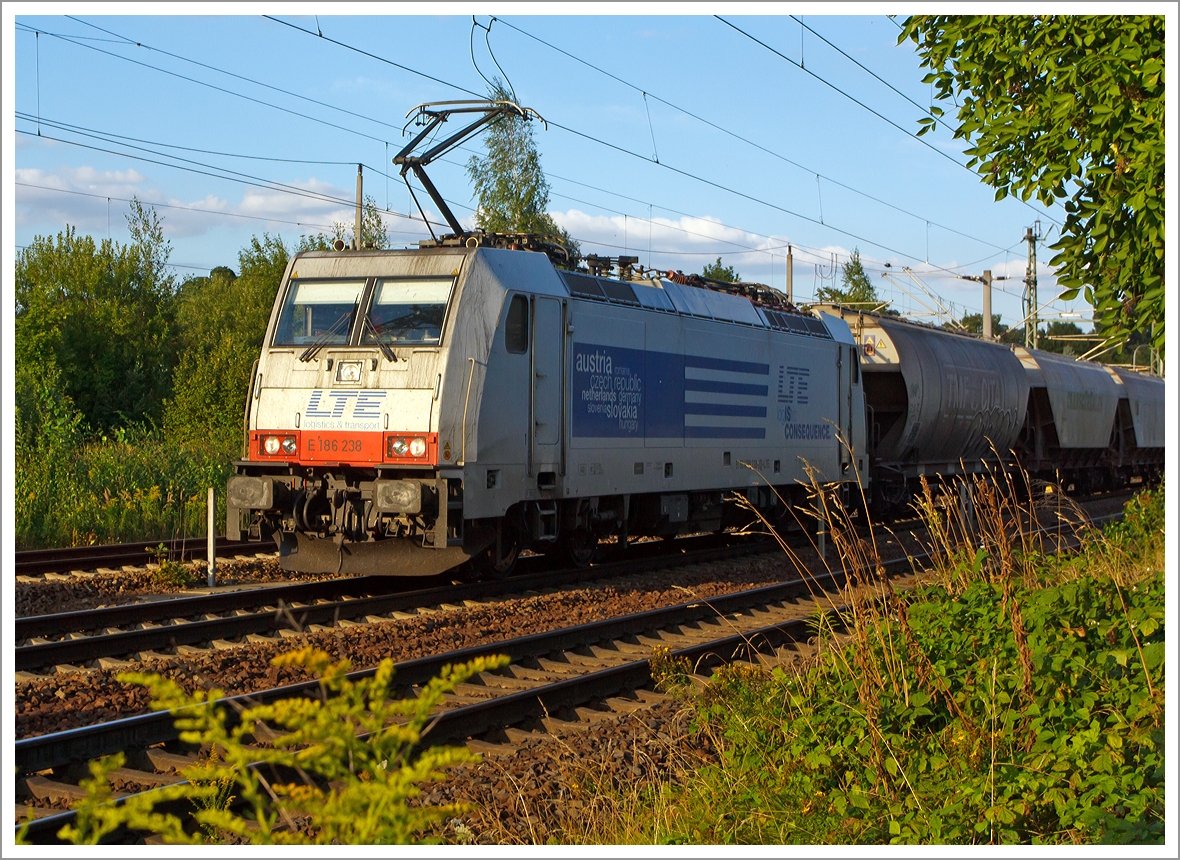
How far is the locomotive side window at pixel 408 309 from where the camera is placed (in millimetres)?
10703

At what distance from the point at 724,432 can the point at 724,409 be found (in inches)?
11.8

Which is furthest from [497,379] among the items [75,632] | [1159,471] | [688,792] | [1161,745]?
[1159,471]

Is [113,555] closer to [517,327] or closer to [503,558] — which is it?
[503,558]

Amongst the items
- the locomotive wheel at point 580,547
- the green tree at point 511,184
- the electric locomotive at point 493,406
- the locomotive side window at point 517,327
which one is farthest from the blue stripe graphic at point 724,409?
the green tree at point 511,184

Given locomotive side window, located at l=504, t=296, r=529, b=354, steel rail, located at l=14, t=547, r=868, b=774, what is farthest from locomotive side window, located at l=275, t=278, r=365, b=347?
steel rail, located at l=14, t=547, r=868, b=774

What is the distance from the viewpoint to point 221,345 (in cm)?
3322

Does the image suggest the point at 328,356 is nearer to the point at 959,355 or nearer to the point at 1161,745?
the point at 1161,745

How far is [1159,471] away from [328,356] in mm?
30953

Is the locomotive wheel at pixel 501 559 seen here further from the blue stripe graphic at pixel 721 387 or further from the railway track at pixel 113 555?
the blue stripe graphic at pixel 721 387

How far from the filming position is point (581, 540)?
43.4 feet

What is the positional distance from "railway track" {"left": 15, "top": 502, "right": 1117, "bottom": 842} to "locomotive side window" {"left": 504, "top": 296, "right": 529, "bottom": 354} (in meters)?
2.92

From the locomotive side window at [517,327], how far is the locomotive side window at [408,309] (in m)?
0.69

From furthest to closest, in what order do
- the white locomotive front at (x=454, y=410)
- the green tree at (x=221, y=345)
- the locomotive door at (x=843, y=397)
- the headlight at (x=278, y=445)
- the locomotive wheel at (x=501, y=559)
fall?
the green tree at (x=221, y=345) → the locomotive door at (x=843, y=397) → the locomotive wheel at (x=501, y=559) → the headlight at (x=278, y=445) → the white locomotive front at (x=454, y=410)

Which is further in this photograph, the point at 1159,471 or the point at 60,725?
the point at 1159,471
